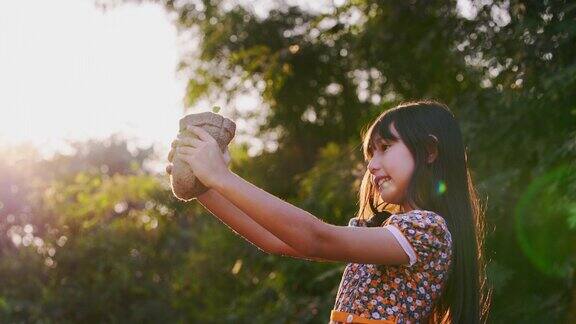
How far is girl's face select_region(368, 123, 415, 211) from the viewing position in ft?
8.87

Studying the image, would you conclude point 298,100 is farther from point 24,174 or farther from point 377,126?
point 24,174


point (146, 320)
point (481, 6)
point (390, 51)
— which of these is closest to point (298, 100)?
point (390, 51)

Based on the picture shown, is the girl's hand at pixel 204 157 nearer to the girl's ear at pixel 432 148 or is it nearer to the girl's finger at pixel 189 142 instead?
the girl's finger at pixel 189 142

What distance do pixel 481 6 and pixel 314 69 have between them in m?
3.60

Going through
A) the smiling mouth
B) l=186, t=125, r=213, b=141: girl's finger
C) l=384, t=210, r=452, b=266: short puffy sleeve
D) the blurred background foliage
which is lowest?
l=384, t=210, r=452, b=266: short puffy sleeve

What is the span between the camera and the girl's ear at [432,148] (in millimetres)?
2755

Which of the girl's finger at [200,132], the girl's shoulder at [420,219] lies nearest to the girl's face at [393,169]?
the girl's shoulder at [420,219]

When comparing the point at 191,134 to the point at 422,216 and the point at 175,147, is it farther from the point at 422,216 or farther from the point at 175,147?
the point at 422,216

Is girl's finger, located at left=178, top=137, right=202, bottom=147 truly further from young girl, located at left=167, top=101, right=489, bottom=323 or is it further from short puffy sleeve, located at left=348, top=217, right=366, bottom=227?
short puffy sleeve, located at left=348, top=217, right=366, bottom=227

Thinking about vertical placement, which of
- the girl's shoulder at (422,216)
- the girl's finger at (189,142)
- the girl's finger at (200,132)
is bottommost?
the girl's shoulder at (422,216)

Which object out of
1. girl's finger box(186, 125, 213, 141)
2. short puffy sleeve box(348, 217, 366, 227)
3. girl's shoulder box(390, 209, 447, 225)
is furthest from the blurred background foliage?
girl's finger box(186, 125, 213, 141)

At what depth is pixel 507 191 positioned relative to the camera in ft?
19.0

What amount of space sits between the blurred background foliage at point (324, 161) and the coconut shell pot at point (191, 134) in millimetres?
1943

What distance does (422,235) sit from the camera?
2537mm
